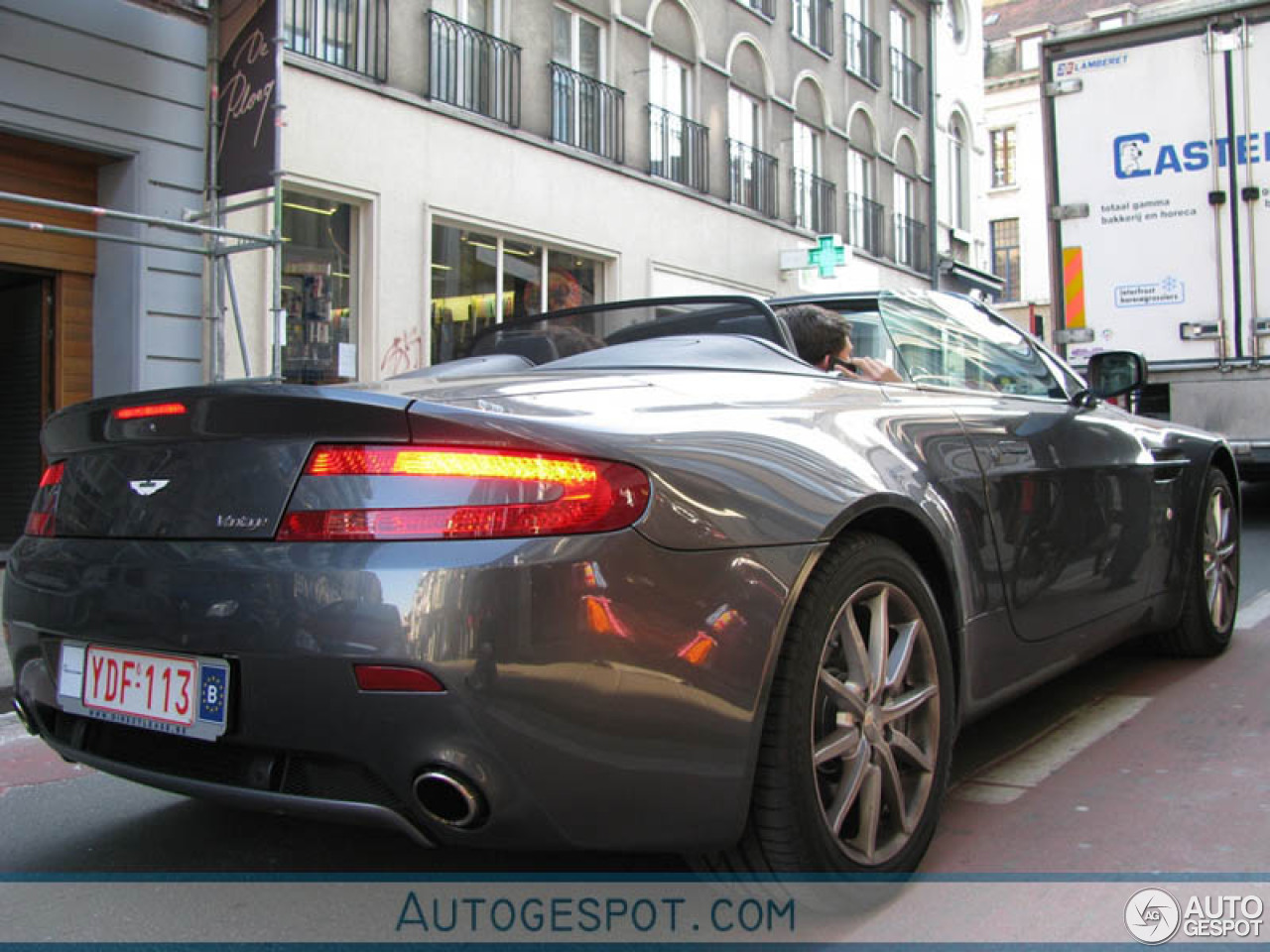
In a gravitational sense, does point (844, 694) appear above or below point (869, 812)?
above

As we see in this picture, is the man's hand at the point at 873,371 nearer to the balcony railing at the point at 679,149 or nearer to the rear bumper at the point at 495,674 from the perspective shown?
the rear bumper at the point at 495,674

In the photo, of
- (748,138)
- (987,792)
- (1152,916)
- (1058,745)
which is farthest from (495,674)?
(748,138)

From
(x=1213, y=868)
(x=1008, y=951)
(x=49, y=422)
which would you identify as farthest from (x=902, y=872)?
(x=49, y=422)

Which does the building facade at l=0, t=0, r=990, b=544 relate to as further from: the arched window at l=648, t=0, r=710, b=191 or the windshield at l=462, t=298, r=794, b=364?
the windshield at l=462, t=298, r=794, b=364

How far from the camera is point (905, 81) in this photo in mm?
22609

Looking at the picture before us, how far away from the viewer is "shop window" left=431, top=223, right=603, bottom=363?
39.5 feet

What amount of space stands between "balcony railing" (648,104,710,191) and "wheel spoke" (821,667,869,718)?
1314 centimetres

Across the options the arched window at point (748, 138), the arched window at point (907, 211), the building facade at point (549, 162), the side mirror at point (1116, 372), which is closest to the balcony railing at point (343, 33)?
the building facade at point (549, 162)

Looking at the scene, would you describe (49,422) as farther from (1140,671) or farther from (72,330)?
(72,330)

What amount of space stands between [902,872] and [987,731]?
140 cm

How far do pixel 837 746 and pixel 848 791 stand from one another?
0.34ft

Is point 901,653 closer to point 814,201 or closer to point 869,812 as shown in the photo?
point 869,812

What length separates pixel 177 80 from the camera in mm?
9133

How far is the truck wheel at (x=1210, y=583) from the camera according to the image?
4.63 meters
